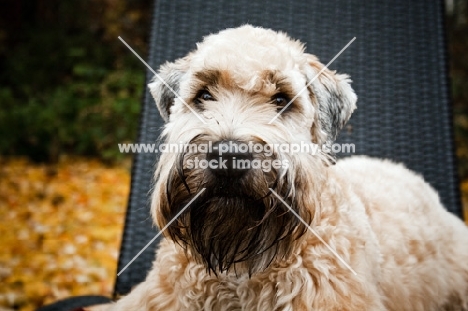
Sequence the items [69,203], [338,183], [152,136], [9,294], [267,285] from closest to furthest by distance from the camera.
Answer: [267,285] → [338,183] → [152,136] → [9,294] → [69,203]

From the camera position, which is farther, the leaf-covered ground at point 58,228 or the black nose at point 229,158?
the leaf-covered ground at point 58,228

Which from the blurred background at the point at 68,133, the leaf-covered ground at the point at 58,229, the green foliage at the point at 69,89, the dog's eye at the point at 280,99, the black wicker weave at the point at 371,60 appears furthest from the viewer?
the green foliage at the point at 69,89

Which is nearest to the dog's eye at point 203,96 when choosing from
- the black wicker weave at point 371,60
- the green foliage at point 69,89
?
the black wicker weave at point 371,60

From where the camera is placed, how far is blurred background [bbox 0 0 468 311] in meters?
4.45

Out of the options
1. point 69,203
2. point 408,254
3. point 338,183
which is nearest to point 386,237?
point 408,254

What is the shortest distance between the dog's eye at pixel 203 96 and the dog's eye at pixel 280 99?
250 millimetres

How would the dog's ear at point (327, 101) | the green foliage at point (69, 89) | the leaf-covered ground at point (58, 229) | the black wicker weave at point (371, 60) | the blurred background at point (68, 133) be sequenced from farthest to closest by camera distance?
the green foliage at point (69, 89) → the blurred background at point (68, 133) → the leaf-covered ground at point (58, 229) → the black wicker weave at point (371, 60) → the dog's ear at point (327, 101)

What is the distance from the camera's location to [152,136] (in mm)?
2949

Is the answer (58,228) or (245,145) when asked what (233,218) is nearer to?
(245,145)

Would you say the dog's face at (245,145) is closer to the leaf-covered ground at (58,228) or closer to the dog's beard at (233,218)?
the dog's beard at (233,218)

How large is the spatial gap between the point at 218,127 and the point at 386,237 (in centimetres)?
97

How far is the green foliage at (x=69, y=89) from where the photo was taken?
21.9 ft

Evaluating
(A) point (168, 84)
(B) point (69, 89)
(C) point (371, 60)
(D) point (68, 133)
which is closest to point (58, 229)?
(D) point (68, 133)

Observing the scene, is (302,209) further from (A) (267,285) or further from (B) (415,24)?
(B) (415,24)
